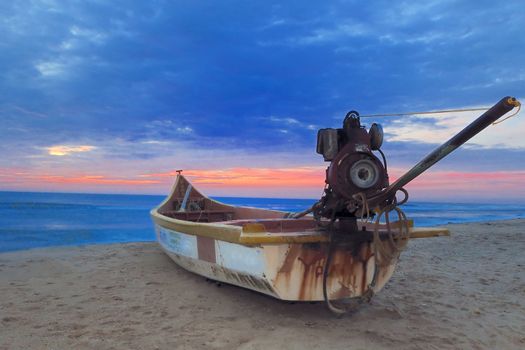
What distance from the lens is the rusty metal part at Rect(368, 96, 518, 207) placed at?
2.81m

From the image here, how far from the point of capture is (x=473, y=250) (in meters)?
8.77

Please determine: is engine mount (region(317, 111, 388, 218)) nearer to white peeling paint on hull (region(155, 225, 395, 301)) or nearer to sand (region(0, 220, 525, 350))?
white peeling paint on hull (region(155, 225, 395, 301))

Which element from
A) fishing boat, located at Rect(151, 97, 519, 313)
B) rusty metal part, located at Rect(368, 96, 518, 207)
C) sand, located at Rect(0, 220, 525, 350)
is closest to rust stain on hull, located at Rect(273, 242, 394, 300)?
fishing boat, located at Rect(151, 97, 519, 313)

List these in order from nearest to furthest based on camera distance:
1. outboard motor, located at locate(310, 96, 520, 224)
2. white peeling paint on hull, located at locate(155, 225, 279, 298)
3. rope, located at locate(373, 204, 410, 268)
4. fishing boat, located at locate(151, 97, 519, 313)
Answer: outboard motor, located at locate(310, 96, 520, 224) → fishing boat, located at locate(151, 97, 519, 313) → rope, located at locate(373, 204, 410, 268) → white peeling paint on hull, located at locate(155, 225, 279, 298)

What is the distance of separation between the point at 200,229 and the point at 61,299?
6.02 ft

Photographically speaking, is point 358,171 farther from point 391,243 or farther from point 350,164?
point 391,243

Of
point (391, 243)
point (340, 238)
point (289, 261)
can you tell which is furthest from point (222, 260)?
point (391, 243)

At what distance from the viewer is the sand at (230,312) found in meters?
3.53

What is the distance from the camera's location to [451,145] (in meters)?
3.21

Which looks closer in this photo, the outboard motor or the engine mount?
the outboard motor

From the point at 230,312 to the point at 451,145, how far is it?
273cm

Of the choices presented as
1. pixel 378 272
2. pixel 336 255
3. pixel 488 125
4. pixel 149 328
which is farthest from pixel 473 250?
pixel 149 328

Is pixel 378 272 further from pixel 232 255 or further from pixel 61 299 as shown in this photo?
pixel 61 299

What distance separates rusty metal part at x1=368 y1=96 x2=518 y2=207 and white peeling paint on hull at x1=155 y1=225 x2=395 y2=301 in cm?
72
